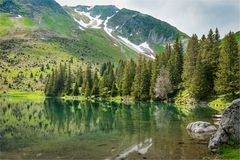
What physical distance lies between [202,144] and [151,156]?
8510mm

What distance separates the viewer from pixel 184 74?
120875mm

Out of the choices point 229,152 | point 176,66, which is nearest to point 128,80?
point 176,66

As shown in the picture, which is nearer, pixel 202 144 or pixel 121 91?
pixel 202 144

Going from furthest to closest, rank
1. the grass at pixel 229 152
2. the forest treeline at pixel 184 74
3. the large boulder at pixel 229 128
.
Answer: the forest treeline at pixel 184 74 → the large boulder at pixel 229 128 → the grass at pixel 229 152

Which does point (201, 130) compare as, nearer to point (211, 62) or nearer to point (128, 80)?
point (211, 62)

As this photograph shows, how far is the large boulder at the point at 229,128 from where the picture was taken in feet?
101

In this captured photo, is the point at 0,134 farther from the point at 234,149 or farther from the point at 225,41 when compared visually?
the point at 225,41

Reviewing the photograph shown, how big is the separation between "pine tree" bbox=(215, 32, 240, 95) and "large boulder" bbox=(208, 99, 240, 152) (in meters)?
59.4

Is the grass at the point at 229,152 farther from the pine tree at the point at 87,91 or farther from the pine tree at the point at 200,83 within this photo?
the pine tree at the point at 87,91

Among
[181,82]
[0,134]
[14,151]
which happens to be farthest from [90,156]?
[181,82]

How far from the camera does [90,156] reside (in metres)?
30.4

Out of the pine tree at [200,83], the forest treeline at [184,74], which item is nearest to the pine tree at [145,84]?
the forest treeline at [184,74]

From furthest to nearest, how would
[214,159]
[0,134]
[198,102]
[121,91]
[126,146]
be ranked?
[121,91] < [198,102] < [0,134] < [126,146] < [214,159]

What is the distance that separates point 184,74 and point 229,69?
1234 inches
